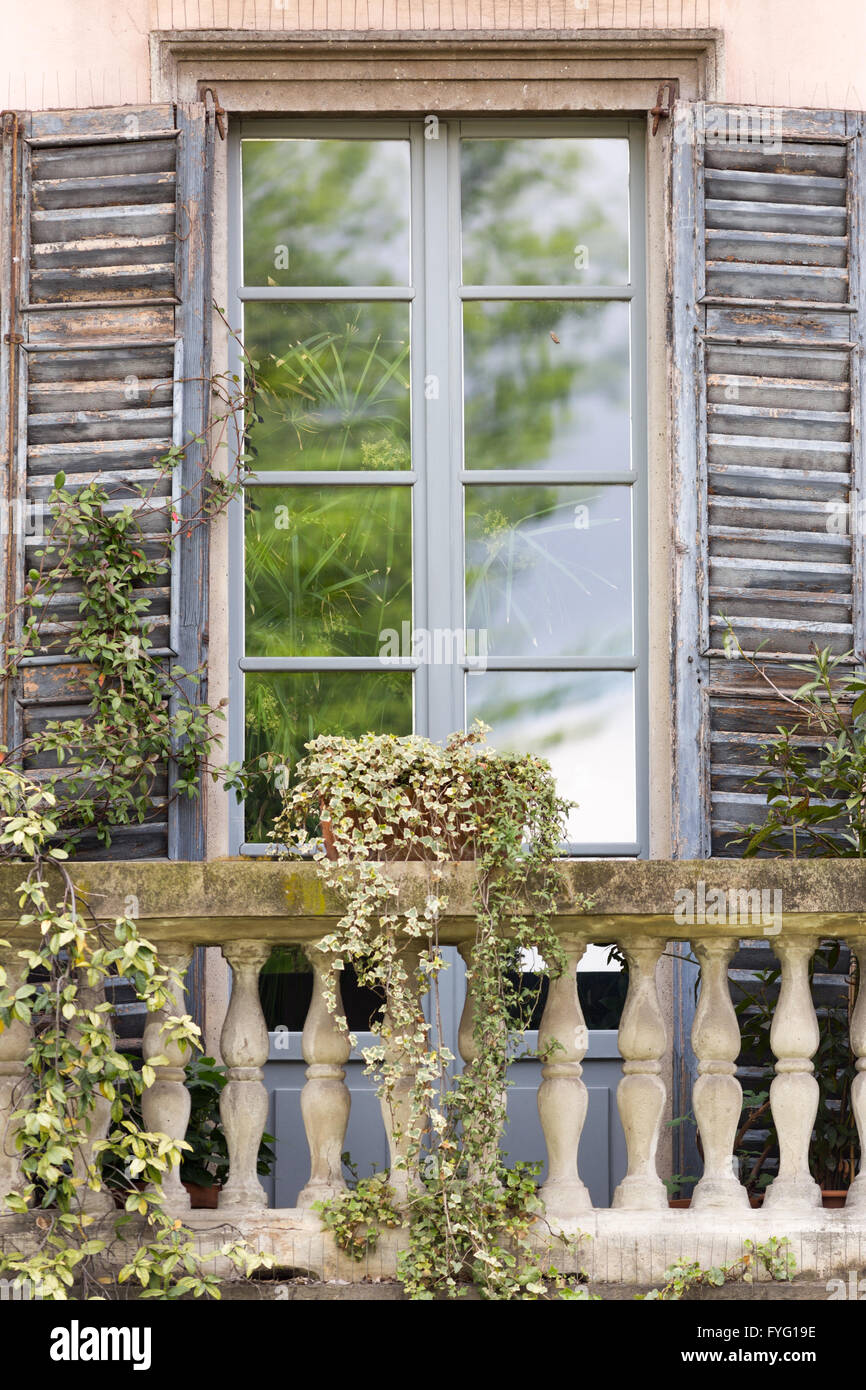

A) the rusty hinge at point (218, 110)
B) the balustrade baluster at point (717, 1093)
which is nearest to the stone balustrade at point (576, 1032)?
the balustrade baluster at point (717, 1093)

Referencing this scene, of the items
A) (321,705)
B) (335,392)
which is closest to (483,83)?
(335,392)

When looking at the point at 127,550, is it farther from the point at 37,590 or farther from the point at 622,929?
the point at 622,929

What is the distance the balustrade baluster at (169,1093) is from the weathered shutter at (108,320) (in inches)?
45.4

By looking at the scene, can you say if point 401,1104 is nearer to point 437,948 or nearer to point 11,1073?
point 437,948

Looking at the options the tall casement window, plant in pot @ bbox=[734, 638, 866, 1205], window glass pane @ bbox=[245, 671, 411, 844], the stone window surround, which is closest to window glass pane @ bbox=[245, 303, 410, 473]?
the tall casement window

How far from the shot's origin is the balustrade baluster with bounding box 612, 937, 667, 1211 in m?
3.44

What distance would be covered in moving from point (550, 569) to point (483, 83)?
5.09 feet

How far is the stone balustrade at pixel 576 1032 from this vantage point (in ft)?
11.0

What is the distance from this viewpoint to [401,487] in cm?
499

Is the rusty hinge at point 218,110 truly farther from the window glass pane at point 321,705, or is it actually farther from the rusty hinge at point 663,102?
the window glass pane at point 321,705

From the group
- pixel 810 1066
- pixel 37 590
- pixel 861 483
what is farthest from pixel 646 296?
pixel 810 1066

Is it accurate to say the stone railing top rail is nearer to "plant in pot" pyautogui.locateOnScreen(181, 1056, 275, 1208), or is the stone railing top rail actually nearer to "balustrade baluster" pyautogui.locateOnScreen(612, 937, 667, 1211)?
"balustrade baluster" pyautogui.locateOnScreen(612, 937, 667, 1211)

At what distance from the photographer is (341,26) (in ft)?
16.2

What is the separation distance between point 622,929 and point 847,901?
48 cm
